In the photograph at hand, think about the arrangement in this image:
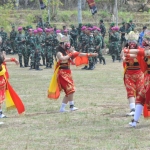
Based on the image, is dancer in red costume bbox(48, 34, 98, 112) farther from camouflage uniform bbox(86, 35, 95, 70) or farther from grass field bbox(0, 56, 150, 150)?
camouflage uniform bbox(86, 35, 95, 70)

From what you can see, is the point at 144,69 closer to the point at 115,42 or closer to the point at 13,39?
the point at 115,42

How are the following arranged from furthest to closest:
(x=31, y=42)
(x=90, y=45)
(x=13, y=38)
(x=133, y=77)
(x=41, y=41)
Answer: (x=13, y=38)
(x=41, y=41)
(x=90, y=45)
(x=31, y=42)
(x=133, y=77)

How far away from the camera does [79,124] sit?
10.3 m

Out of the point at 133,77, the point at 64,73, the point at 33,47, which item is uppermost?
the point at 133,77

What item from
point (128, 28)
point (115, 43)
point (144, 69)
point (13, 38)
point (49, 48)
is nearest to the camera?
point (144, 69)

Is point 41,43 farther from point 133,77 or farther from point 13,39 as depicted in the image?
point 133,77

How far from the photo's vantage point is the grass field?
8.62 m

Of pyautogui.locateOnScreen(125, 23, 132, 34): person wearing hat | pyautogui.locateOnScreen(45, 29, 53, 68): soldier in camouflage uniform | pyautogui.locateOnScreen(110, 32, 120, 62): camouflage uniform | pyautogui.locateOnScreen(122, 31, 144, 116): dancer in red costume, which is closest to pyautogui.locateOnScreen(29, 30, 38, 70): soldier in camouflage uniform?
pyautogui.locateOnScreen(45, 29, 53, 68): soldier in camouflage uniform

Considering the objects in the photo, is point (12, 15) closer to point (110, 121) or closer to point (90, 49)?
point (90, 49)

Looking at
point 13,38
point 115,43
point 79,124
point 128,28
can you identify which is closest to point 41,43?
point 115,43

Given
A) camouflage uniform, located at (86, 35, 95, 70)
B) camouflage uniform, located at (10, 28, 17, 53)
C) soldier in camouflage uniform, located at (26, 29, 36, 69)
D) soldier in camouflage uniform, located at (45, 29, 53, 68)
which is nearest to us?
camouflage uniform, located at (86, 35, 95, 70)

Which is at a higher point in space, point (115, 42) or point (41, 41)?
point (41, 41)

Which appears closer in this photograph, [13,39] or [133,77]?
[133,77]

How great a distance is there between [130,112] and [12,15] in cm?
3150
